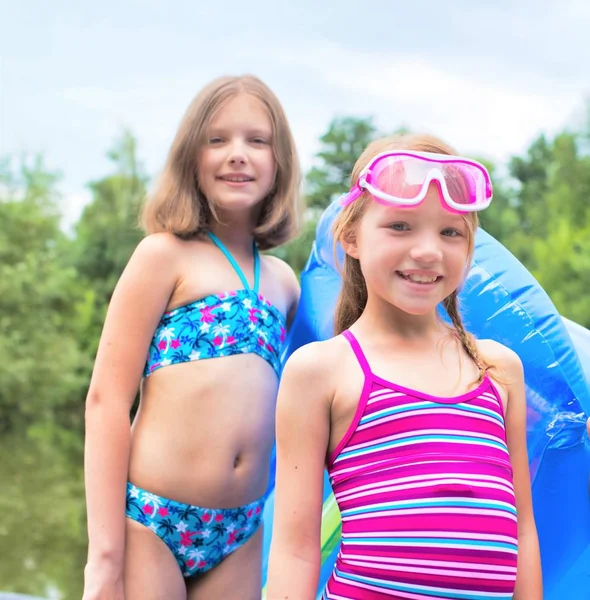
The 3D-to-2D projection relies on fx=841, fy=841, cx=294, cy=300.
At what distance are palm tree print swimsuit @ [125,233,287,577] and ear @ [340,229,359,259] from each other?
1.61ft

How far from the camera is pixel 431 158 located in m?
1.64

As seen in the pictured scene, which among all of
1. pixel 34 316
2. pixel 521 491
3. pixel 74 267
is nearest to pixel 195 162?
pixel 521 491

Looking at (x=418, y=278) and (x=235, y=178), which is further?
(x=235, y=178)

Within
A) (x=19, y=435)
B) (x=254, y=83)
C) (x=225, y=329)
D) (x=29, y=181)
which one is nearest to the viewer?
(x=225, y=329)

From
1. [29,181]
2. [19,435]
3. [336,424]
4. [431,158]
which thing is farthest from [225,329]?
[29,181]

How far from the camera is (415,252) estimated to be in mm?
1573

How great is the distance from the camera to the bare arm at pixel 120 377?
2.00 metres

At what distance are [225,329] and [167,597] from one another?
2.15 ft

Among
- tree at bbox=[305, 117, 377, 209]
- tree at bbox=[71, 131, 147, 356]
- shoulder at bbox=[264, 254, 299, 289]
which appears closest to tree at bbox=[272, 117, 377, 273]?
tree at bbox=[305, 117, 377, 209]

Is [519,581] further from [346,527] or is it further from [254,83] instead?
[254,83]

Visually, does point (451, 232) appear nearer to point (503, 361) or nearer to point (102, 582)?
point (503, 361)

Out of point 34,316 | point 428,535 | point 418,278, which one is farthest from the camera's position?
point 34,316

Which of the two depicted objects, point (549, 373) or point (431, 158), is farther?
point (549, 373)

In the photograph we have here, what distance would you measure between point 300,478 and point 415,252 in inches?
18.6
